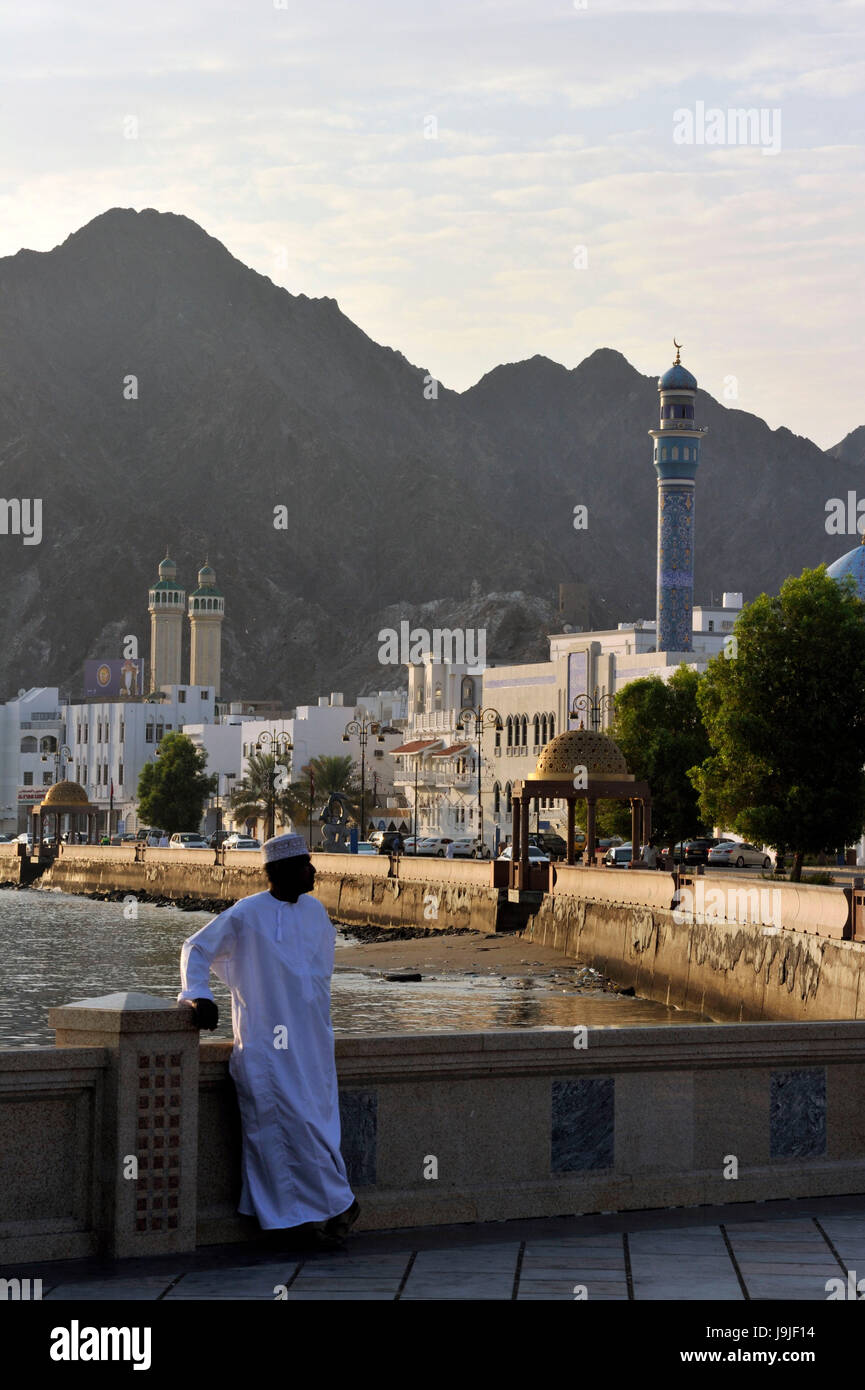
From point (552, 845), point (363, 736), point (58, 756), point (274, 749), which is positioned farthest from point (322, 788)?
point (58, 756)

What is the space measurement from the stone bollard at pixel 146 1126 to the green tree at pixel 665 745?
5072 centimetres

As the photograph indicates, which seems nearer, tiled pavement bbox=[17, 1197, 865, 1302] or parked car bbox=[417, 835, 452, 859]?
tiled pavement bbox=[17, 1197, 865, 1302]

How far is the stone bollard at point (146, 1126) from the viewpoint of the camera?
8.05 meters

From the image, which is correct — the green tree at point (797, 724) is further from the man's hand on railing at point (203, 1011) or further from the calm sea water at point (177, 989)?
the man's hand on railing at point (203, 1011)

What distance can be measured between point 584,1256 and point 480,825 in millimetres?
86679

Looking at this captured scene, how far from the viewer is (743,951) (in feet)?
101

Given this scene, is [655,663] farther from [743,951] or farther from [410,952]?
[743,951]

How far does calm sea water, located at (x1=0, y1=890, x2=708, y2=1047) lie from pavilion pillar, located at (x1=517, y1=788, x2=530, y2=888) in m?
5.61

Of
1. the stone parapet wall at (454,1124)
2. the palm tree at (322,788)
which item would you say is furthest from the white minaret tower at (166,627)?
the stone parapet wall at (454,1124)

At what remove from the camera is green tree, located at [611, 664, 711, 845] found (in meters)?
59.6

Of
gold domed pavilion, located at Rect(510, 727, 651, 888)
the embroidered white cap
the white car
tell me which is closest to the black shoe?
the embroidered white cap

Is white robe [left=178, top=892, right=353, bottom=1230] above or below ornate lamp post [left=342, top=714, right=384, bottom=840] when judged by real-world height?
below

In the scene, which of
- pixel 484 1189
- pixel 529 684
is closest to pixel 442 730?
pixel 529 684

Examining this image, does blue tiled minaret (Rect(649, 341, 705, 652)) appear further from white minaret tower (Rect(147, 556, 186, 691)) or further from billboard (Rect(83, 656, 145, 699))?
white minaret tower (Rect(147, 556, 186, 691))
